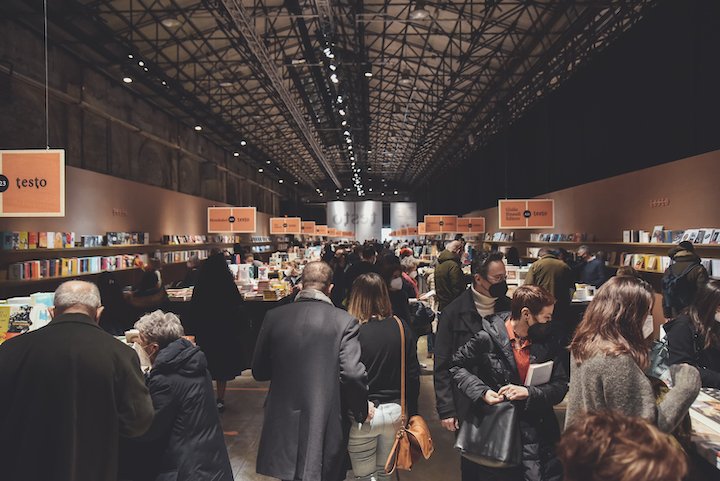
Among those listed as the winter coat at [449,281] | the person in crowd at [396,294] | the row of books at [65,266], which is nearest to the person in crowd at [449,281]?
the winter coat at [449,281]

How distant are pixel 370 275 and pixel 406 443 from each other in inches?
40.7

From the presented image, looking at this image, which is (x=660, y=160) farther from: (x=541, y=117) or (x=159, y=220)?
(x=159, y=220)

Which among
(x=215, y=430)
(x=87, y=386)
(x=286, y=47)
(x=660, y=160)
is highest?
(x=286, y=47)

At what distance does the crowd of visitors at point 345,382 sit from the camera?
6.90ft

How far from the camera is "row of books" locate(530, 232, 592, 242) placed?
1184cm

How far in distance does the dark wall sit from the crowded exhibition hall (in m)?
0.06

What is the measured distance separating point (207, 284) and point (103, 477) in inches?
122

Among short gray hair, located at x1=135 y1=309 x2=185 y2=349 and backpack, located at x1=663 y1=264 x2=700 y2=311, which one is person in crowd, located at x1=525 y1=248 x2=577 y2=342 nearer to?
backpack, located at x1=663 y1=264 x2=700 y2=311

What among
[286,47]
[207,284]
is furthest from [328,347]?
[286,47]

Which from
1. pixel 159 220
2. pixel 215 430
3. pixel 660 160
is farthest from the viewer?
pixel 159 220

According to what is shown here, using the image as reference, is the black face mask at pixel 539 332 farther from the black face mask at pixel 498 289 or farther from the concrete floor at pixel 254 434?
the concrete floor at pixel 254 434

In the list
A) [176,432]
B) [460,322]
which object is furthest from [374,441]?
[176,432]

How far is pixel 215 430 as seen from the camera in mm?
2855

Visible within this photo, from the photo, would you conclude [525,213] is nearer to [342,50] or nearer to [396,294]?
[342,50]
